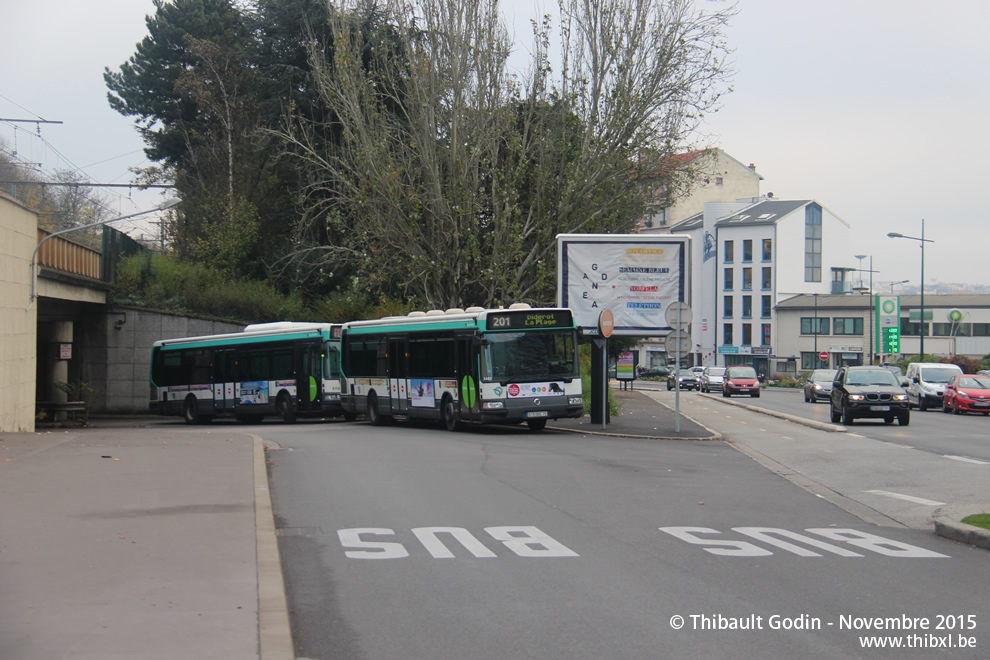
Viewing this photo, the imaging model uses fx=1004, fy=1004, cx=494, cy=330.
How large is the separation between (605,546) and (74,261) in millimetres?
25463

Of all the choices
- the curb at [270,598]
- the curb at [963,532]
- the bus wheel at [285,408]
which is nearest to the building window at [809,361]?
the bus wheel at [285,408]

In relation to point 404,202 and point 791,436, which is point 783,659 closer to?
point 791,436

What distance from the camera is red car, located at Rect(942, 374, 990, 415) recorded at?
119ft

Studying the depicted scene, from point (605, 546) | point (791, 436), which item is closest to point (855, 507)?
point (605, 546)

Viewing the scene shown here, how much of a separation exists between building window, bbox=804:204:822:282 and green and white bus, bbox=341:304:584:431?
260 feet

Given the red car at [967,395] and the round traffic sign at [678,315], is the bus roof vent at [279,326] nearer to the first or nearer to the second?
the round traffic sign at [678,315]

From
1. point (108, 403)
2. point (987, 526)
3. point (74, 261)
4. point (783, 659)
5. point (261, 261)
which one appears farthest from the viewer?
point (261, 261)

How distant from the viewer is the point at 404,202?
31859 mm

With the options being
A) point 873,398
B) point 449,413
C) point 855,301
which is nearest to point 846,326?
point 855,301

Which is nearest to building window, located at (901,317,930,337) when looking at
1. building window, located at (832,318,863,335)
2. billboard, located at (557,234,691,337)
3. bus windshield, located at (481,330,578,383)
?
building window, located at (832,318,863,335)

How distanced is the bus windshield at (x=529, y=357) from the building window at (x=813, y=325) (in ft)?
243

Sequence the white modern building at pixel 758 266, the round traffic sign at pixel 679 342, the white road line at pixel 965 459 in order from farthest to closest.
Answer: the white modern building at pixel 758 266 → the round traffic sign at pixel 679 342 → the white road line at pixel 965 459

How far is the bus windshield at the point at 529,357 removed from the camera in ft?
76.5

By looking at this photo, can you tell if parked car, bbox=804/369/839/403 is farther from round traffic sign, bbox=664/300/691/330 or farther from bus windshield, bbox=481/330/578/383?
bus windshield, bbox=481/330/578/383
